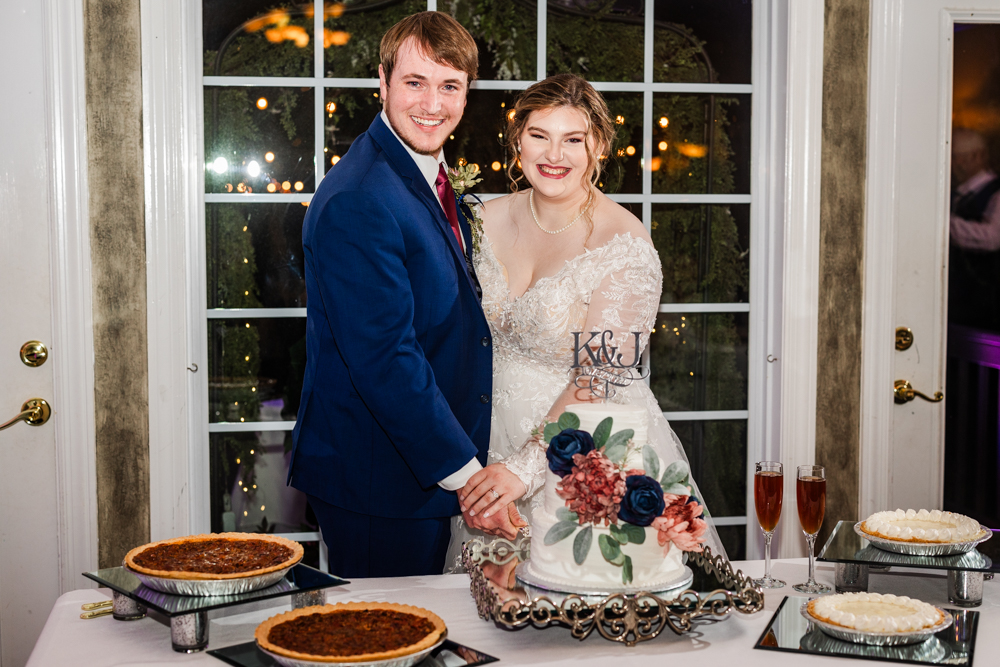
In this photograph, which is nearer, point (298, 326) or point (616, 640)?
point (616, 640)

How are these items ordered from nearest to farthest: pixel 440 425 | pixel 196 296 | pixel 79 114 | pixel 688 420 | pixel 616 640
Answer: pixel 616 640 < pixel 440 425 < pixel 79 114 < pixel 196 296 < pixel 688 420

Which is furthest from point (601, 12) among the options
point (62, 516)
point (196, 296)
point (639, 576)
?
point (62, 516)

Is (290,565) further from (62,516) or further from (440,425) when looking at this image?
(62,516)

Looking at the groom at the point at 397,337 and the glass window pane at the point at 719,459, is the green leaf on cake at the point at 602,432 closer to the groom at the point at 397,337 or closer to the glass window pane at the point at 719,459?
the groom at the point at 397,337

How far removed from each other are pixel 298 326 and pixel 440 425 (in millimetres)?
1003

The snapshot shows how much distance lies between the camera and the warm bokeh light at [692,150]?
2776 millimetres

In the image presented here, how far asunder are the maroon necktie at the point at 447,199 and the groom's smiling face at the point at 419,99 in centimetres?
8

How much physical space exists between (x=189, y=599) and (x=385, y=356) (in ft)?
2.24

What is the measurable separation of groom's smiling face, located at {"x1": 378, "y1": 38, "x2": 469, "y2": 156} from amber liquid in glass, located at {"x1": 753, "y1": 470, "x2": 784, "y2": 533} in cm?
107

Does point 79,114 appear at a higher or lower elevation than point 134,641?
higher

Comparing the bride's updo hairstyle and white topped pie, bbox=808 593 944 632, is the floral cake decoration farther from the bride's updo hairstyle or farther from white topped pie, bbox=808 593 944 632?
the bride's updo hairstyle

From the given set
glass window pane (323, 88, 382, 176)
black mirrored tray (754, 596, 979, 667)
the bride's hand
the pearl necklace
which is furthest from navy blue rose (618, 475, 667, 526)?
glass window pane (323, 88, 382, 176)

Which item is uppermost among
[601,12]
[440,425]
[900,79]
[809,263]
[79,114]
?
[601,12]

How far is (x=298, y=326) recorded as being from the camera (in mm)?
2652
